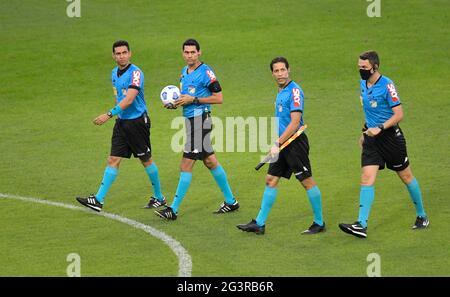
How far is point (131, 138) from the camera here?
15258mm

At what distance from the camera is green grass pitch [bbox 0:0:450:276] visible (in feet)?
42.8

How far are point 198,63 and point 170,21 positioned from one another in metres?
13.9

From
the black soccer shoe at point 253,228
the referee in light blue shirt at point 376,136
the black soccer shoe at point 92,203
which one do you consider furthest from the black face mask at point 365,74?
the black soccer shoe at point 92,203

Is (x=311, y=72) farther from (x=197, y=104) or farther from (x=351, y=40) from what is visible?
(x=197, y=104)

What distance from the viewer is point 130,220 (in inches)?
583

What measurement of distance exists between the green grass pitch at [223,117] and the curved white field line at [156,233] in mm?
117

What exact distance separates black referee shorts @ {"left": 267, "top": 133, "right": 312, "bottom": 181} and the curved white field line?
1672 millimetres

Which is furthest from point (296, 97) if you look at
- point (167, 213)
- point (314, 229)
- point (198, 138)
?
point (167, 213)

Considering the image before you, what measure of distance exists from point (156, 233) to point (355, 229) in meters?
2.69

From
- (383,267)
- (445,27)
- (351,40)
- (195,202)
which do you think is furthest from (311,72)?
(383,267)

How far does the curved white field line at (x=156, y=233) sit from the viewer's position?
41.0ft

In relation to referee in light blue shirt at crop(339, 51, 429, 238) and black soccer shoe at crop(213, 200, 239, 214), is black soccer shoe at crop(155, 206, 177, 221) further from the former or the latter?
referee in light blue shirt at crop(339, 51, 429, 238)

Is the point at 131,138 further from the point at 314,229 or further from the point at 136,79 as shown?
the point at 314,229

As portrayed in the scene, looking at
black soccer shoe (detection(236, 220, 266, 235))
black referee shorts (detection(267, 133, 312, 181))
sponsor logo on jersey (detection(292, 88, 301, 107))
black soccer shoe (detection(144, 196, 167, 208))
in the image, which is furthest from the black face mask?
black soccer shoe (detection(144, 196, 167, 208))
